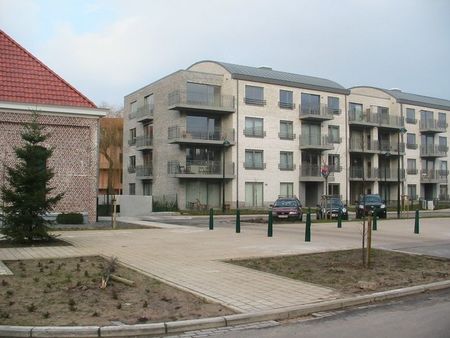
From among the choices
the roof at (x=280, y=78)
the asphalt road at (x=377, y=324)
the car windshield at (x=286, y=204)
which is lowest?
the asphalt road at (x=377, y=324)

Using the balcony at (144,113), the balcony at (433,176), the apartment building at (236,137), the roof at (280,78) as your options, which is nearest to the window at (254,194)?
the apartment building at (236,137)

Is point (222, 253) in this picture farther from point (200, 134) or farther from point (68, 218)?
point (200, 134)

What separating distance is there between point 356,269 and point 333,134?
148ft

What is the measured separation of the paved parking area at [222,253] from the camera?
8.51 meters

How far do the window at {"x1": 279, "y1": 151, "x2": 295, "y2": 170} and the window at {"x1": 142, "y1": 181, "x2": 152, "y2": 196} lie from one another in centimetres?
1319

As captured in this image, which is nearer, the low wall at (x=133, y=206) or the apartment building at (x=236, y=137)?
the low wall at (x=133, y=206)

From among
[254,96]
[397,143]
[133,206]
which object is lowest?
[133,206]

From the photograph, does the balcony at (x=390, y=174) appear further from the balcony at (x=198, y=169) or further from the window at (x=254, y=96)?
the balcony at (x=198, y=169)

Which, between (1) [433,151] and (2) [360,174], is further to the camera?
(1) [433,151]

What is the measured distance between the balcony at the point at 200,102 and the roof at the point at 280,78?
2539mm

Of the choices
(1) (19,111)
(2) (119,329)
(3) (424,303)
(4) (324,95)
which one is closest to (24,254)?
(2) (119,329)

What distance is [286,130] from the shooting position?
51.4 metres

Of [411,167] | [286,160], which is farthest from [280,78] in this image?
[411,167]

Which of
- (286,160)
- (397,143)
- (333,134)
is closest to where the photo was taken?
(286,160)
